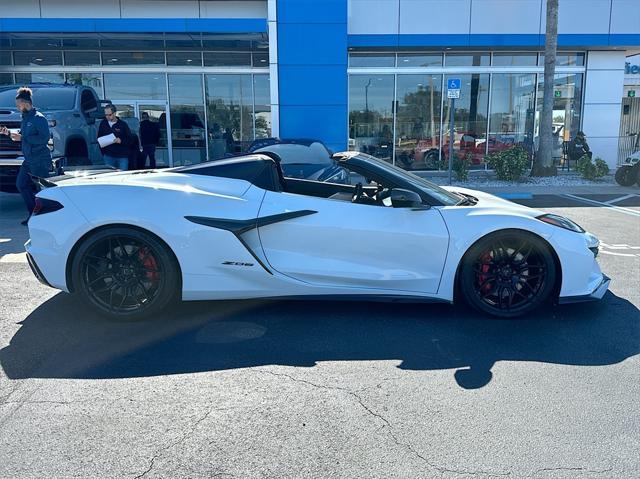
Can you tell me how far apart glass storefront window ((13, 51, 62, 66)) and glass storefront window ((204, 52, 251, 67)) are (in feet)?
15.4

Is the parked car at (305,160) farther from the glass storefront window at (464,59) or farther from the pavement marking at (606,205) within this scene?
the glass storefront window at (464,59)

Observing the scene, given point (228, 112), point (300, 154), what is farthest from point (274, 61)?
point (300, 154)

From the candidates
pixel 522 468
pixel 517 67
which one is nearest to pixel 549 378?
pixel 522 468

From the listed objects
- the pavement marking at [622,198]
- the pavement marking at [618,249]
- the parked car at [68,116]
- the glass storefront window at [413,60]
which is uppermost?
the glass storefront window at [413,60]

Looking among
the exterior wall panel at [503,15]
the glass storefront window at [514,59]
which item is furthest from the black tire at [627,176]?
the exterior wall panel at [503,15]

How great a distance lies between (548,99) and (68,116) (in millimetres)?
12262

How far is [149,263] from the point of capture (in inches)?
165

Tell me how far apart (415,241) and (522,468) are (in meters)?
1.99

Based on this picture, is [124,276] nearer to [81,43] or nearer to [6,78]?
[81,43]

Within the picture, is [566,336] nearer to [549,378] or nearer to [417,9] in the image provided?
[549,378]

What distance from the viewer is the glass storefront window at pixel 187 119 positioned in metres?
16.9

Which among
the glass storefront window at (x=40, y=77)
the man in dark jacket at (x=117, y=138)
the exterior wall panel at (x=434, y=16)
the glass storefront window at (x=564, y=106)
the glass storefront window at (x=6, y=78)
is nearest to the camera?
the man in dark jacket at (x=117, y=138)

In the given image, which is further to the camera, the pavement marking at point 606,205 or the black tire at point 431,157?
the black tire at point 431,157

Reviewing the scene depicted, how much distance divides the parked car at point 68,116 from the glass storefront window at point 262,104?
6.67 m
